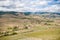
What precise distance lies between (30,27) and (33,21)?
0.26 meters

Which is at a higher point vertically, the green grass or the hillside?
the hillside

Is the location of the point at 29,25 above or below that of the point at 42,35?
above

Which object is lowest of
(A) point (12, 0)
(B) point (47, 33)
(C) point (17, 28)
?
(B) point (47, 33)

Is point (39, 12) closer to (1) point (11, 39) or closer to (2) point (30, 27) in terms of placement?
(2) point (30, 27)

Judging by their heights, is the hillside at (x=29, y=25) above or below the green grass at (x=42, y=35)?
above

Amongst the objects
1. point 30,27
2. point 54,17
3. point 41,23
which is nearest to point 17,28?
point 30,27

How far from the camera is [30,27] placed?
4840 millimetres

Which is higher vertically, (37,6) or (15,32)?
(37,6)

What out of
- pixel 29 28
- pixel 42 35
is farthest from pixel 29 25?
pixel 42 35

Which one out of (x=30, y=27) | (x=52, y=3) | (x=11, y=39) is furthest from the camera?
(x=52, y=3)

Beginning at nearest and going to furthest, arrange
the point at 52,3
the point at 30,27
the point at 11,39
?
the point at 11,39
the point at 30,27
the point at 52,3

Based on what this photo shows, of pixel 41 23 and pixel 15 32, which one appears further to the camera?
pixel 41 23

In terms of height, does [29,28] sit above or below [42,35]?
above

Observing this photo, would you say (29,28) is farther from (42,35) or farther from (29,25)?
(42,35)
